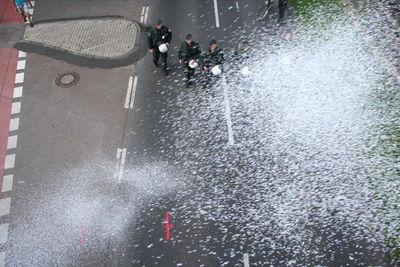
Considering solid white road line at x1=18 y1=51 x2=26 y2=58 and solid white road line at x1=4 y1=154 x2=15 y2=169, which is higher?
solid white road line at x1=18 y1=51 x2=26 y2=58

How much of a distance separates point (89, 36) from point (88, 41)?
31 cm

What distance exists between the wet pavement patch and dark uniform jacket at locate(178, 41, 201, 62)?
12.9ft

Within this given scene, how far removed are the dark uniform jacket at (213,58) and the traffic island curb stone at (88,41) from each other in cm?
261

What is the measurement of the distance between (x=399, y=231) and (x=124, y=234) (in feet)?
19.7

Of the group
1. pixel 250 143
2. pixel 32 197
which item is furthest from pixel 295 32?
pixel 32 197

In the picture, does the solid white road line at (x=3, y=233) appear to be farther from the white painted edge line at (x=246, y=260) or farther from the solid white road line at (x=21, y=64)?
the solid white road line at (x=21, y=64)

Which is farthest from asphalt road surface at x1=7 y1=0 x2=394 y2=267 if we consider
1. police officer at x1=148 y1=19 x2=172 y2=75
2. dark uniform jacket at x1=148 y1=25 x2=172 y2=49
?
dark uniform jacket at x1=148 y1=25 x2=172 y2=49

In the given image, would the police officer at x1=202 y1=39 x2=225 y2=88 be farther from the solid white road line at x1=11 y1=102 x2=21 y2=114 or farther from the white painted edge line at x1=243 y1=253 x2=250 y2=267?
the solid white road line at x1=11 y1=102 x2=21 y2=114

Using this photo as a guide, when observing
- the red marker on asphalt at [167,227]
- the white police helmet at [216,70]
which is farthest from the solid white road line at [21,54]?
the red marker on asphalt at [167,227]

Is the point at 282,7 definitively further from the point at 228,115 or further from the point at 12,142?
the point at 12,142

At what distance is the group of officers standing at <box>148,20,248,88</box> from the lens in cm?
1101

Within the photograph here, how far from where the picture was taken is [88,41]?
13.7 meters

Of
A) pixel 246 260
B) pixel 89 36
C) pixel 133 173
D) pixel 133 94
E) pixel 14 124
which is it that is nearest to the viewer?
pixel 246 260

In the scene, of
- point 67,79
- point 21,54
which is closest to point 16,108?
point 67,79
